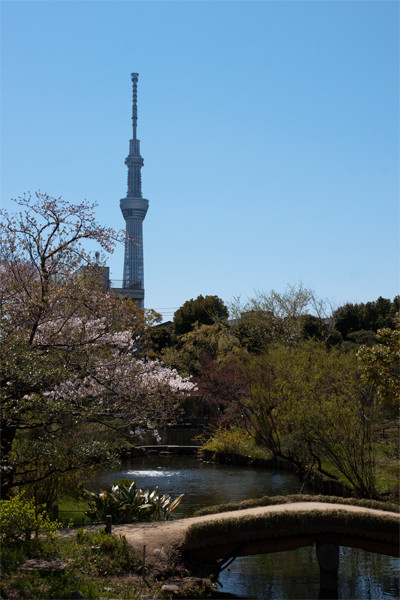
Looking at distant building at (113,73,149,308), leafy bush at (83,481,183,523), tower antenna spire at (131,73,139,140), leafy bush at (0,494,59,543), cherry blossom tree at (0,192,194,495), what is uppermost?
tower antenna spire at (131,73,139,140)

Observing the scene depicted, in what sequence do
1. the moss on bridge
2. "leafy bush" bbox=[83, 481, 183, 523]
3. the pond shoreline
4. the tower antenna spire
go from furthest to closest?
the tower antenna spire < the pond shoreline < "leafy bush" bbox=[83, 481, 183, 523] < the moss on bridge

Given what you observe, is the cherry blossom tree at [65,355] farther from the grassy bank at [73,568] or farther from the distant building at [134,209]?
the distant building at [134,209]

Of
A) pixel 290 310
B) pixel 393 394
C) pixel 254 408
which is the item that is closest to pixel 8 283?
pixel 393 394

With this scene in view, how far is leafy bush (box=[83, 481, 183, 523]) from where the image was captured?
549 inches

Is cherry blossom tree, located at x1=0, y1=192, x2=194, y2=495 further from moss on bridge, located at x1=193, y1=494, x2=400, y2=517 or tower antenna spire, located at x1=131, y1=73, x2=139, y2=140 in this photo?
tower antenna spire, located at x1=131, y1=73, x2=139, y2=140

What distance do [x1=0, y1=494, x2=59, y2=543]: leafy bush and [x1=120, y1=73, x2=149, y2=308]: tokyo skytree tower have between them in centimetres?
12406

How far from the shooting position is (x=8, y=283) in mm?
→ 14562

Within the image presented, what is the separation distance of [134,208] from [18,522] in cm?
16357

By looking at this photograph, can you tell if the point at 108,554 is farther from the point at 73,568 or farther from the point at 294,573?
the point at 294,573

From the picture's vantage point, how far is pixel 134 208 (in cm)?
17100

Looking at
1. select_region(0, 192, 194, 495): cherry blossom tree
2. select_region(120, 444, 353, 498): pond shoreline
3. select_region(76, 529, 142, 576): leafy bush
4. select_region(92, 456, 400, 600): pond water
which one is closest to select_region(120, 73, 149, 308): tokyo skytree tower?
select_region(120, 444, 353, 498): pond shoreline

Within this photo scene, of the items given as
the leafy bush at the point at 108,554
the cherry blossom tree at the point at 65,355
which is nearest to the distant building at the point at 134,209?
the cherry blossom tree at the point at 65,355

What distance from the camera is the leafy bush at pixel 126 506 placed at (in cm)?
1395

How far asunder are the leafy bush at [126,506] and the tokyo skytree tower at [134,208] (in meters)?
121
